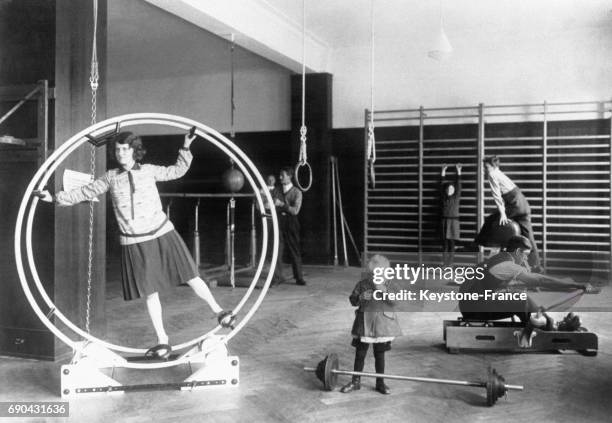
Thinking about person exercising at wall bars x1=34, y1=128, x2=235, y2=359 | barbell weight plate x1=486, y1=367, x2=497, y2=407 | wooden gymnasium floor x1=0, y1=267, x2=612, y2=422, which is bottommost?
wooden gymnasium floor x1=0, y1=267, x2=612, y2=422

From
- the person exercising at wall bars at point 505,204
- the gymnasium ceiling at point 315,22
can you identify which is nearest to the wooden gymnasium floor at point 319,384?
the person exercising at wall bars at point 505,204

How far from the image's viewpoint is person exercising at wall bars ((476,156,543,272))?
620 centimetres

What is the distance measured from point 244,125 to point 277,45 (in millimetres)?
2062

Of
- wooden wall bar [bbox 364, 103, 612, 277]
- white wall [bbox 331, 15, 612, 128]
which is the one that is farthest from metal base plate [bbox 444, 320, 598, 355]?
white wall [bbox 331, 15, 612, 128]

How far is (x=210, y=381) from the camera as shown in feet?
11.6

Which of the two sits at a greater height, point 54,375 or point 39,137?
point 39,137

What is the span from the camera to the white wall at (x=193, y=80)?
787cm

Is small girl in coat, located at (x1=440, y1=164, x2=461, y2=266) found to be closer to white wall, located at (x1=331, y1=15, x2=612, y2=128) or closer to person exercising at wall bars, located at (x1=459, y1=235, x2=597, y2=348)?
white wall, located at (x1=331, y1=15, x2=612, y2=128)

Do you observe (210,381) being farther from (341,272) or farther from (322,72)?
(322,72)

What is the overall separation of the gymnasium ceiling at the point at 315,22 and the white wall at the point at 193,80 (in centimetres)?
4

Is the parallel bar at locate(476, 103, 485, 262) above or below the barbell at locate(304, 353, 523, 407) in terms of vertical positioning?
above

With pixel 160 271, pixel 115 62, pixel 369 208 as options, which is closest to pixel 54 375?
pixel 160 271

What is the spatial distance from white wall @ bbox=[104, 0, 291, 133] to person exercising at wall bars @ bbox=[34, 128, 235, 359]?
426cm

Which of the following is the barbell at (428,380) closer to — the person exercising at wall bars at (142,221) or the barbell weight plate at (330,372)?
the barbell weight plate at (330,372)
